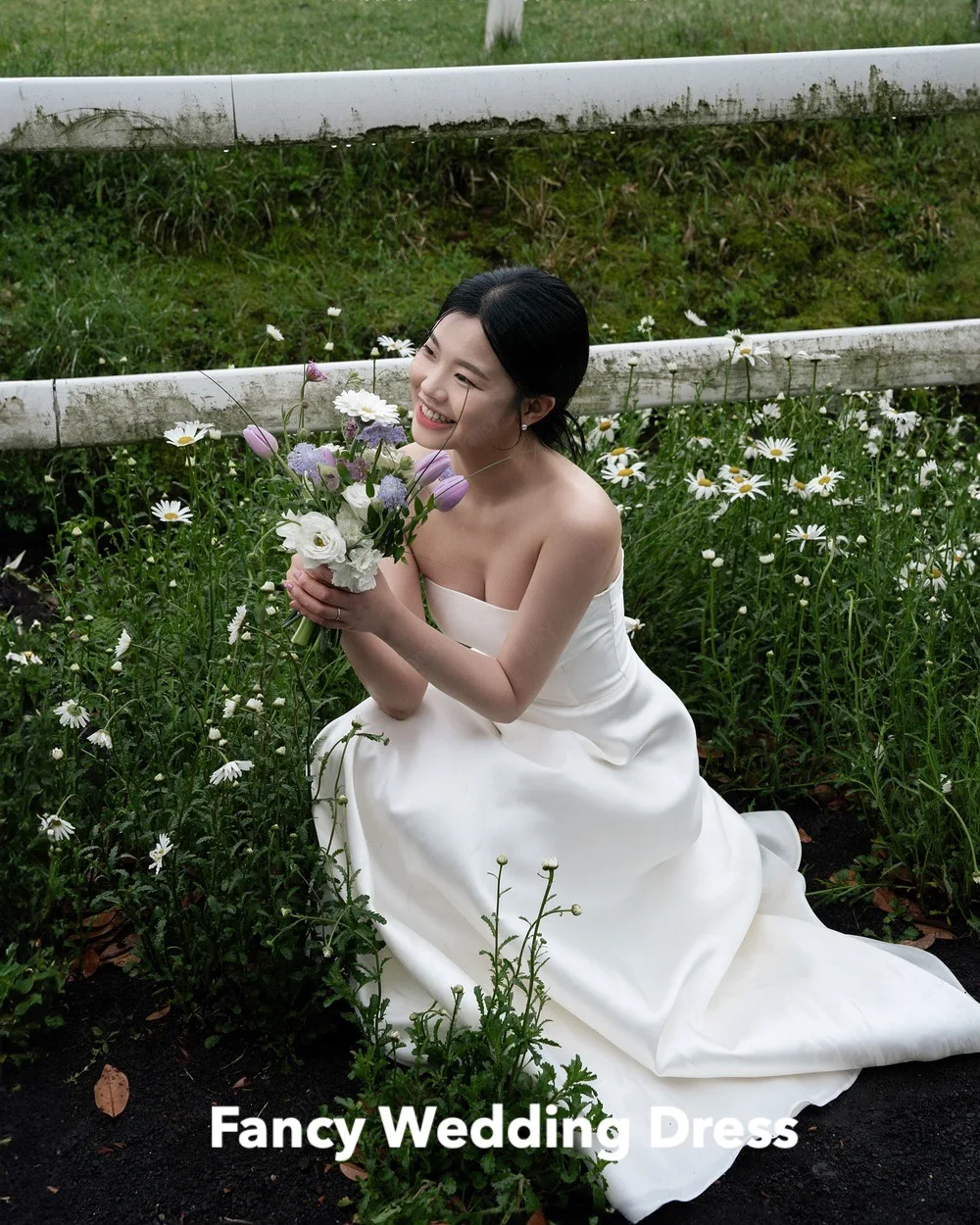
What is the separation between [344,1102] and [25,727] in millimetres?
1255

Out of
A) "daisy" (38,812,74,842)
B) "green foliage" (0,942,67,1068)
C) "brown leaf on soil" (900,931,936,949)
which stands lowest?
"brown leaf on soil" (900,931,936,949)

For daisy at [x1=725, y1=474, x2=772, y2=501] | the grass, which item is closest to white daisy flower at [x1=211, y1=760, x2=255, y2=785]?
daisy at [x1=725, y1=474, x2=772, y2=501]

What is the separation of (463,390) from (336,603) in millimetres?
486

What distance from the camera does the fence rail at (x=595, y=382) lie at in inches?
156

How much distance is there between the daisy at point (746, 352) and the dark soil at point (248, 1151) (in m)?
2.13

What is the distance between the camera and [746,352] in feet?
13.1

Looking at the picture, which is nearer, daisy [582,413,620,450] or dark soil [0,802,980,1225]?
dark soil [0,802,980,1225]

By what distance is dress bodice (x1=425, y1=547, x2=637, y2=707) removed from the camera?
273 centimetres

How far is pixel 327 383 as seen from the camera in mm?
4043

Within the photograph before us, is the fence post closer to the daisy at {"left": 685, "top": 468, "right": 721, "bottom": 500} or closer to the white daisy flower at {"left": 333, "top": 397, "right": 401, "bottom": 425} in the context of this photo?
the daisy at {"left": 685, "top": 468, "right": 721, "bottom": 500}

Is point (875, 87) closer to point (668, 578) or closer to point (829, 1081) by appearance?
point (668, 578)

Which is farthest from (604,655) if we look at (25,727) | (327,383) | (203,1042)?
(327,383)

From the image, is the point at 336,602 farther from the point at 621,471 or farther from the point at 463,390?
the point at 621,471

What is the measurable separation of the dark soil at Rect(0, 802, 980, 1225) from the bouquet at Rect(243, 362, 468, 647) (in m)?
1.12
